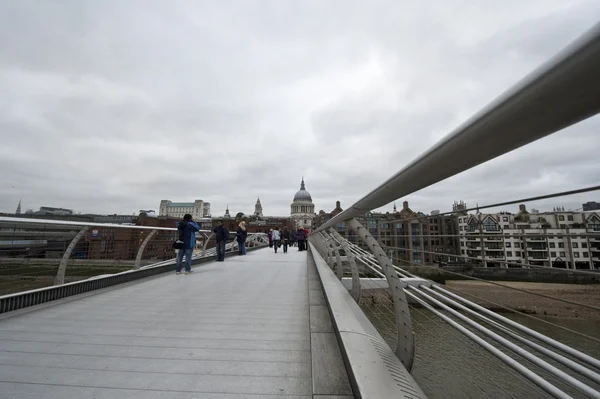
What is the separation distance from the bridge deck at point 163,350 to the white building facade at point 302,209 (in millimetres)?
88836

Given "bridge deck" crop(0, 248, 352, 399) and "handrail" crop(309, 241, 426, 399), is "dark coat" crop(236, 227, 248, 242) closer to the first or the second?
"bridge deck" crop(0, 248, 352, 399)

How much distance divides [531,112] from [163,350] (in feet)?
7.17

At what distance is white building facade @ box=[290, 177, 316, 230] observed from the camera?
9350cm

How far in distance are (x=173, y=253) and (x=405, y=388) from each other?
267 inches

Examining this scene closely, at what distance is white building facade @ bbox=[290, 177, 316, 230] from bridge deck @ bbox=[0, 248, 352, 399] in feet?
291

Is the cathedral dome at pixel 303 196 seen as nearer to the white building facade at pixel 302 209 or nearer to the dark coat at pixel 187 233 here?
the white building facade at pixel 302 209

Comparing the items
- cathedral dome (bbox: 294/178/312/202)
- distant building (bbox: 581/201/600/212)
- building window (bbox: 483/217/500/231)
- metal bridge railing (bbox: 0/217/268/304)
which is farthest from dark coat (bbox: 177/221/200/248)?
cathedral dome (bbox: 294/178/312/202)

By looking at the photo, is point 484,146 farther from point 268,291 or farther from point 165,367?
point 268,291

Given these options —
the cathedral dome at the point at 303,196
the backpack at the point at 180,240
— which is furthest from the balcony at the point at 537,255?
the cathedral dome at the point at 303,196

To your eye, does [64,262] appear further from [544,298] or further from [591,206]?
[544,298]

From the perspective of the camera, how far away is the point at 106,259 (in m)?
4.66

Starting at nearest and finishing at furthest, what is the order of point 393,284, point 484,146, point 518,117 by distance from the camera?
point 518,117 → point 484,146 → point 393,284

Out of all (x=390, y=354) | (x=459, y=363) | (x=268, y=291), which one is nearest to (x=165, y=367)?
(x=390, y=354)

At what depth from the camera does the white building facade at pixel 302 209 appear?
307ft
